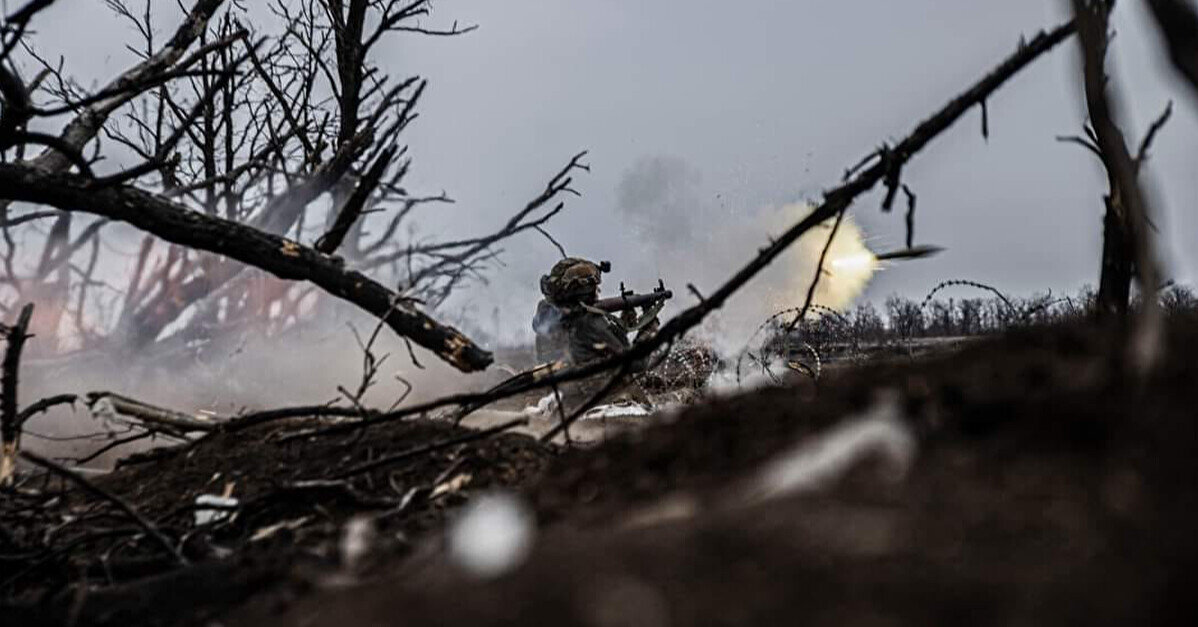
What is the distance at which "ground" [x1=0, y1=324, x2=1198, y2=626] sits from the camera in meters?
1.10

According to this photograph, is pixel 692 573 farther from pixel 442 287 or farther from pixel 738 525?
pixel 442 287

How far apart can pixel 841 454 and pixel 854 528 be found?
30cm

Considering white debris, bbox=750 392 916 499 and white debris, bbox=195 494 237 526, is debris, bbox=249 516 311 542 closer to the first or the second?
white debris, bbox=195 494 237 526

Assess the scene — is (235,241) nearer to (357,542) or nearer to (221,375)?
(357,542)

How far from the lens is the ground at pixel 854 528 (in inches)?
43.4

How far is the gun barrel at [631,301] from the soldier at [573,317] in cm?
51

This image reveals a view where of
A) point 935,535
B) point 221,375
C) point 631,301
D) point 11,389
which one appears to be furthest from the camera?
point 221,375

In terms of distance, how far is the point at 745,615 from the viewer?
1102mm

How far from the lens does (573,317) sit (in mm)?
9547

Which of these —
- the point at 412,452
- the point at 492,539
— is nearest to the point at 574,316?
the point at 412,452

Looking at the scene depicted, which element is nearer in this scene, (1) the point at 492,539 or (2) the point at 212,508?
(1) the point at 492,539

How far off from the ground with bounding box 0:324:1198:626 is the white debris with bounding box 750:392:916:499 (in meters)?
0.01

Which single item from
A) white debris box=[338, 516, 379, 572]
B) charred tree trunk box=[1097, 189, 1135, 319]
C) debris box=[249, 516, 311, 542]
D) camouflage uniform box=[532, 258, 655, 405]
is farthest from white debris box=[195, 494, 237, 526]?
camouflage uniform box=[532, 258, 655, 405]

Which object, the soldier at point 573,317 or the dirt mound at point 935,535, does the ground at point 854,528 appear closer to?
the dirt mound at point 935,535
